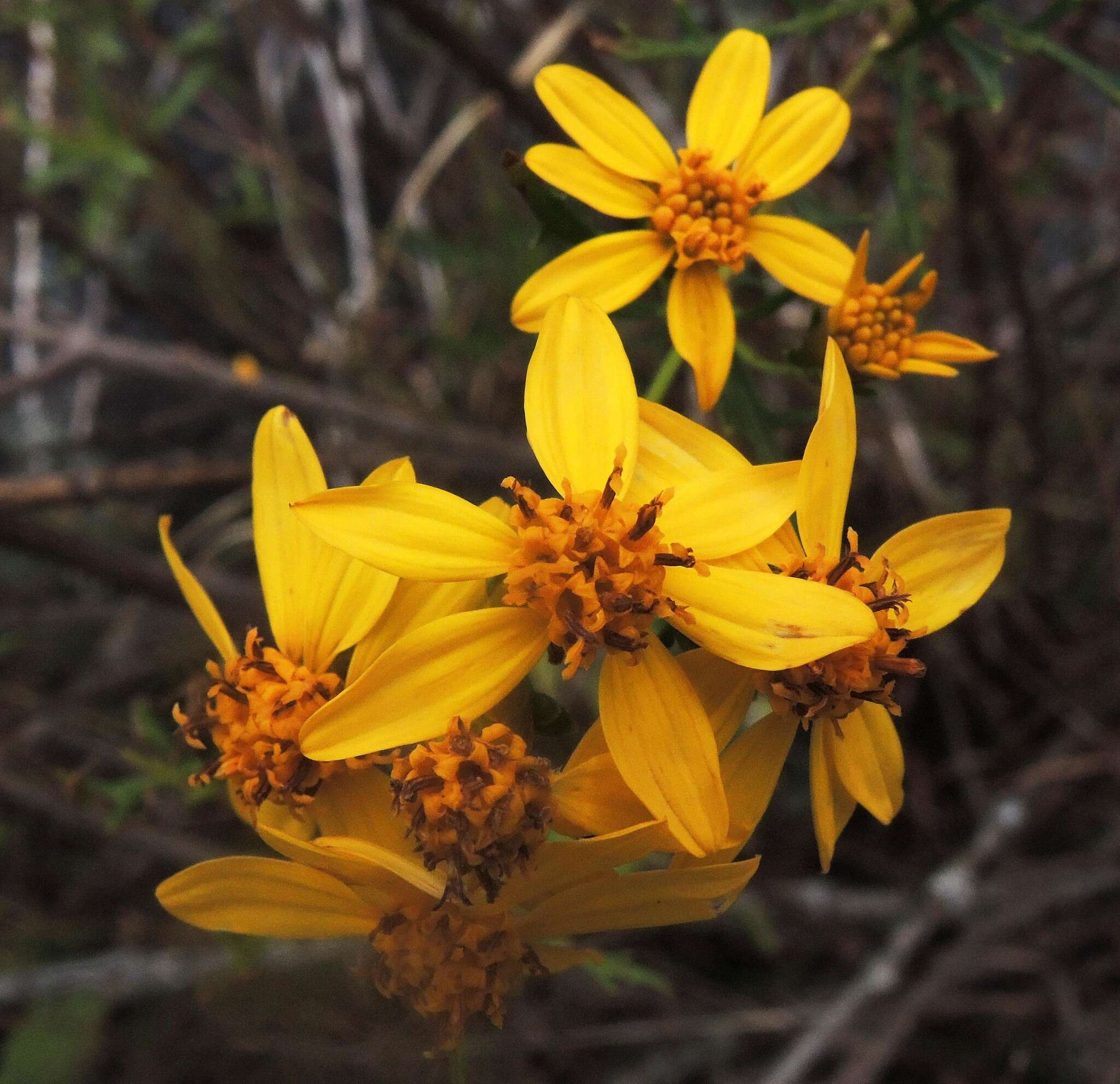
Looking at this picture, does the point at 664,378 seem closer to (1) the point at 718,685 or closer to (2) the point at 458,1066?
(1) the point at 718,685

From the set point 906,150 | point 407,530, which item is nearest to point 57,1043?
point 407,530

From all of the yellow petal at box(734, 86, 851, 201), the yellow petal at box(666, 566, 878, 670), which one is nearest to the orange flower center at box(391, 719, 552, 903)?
the yellow petal at box(666, 566, 878, 670)

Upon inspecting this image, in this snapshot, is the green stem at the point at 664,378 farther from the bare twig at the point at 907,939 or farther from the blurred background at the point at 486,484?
the bare twig at the point at 907,939

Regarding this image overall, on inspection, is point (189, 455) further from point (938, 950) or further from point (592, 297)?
point (938, 950)

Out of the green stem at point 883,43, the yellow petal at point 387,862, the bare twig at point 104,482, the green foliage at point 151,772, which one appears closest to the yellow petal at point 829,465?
the yellow petal at point 387,862

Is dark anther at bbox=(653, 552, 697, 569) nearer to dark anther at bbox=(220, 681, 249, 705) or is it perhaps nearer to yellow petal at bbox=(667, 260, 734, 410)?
yellow petal at bbox=(667, 260, 734, 410)

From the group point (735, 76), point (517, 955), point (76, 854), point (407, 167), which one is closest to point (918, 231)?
point (735, 76)
